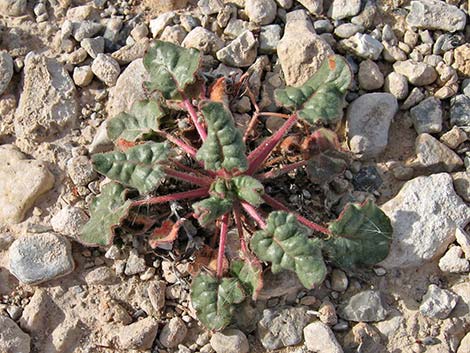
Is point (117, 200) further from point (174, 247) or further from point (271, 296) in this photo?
point (271, 296)

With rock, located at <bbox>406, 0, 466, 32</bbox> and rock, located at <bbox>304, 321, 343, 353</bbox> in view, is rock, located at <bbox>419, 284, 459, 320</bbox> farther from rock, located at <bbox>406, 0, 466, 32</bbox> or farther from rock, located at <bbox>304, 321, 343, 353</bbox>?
rock, located at <bbox>406, 0, 466, 32</bbox>

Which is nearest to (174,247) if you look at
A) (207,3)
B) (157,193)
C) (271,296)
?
(157,193)

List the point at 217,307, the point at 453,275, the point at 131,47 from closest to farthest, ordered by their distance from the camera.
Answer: the point at 217,307
the point at 453,275
the point at 131,47

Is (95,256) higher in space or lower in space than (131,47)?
lower

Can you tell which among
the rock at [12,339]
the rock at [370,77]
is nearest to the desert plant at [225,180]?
the rock at [370,77]

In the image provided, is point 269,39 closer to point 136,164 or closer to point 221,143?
point 221,143

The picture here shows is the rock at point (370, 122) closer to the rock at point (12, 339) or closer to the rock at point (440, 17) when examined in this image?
the rock at point (440, 17)

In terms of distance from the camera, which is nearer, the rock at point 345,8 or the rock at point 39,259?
the rock at point 39,259
